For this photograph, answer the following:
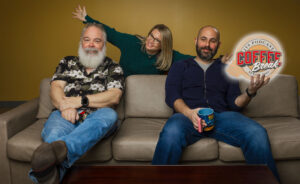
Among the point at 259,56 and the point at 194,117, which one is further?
the point at 259,56

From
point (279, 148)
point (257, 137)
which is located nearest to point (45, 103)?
point (257, 137)

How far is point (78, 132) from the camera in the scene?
153 cm

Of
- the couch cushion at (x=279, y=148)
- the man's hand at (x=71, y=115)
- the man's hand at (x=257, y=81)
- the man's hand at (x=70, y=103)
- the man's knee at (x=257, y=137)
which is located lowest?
the couch cushion at (x=279, y=148)

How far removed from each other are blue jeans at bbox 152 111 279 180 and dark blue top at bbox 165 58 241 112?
217mm

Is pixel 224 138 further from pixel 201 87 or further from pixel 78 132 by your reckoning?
pixel 78 132

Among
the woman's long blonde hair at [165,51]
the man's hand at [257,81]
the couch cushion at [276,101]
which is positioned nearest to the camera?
the man's hand at [257,81]

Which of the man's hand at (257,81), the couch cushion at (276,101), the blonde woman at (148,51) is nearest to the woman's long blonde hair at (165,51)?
the blonde woman at (148,51)

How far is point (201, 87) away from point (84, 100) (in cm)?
86

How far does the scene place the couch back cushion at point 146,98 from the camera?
7.27ft

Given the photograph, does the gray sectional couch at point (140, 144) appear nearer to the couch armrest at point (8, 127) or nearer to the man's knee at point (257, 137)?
the couch armrest at point (8, 127)

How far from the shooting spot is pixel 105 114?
177 centimetres

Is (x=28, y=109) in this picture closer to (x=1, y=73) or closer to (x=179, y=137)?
(x=179, y=137)

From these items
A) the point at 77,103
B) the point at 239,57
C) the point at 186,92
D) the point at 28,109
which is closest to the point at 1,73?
the point at 28,109

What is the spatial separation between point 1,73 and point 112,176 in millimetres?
3602
